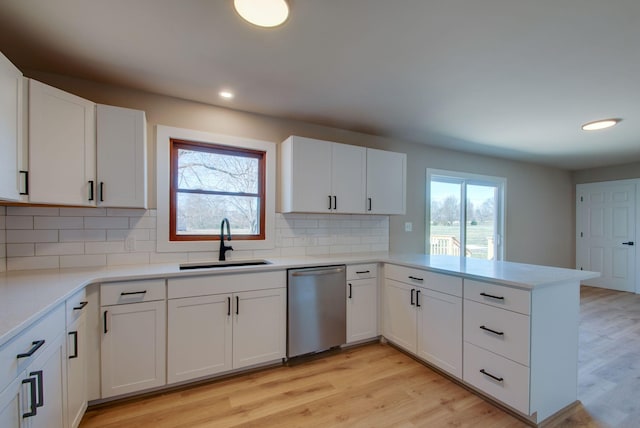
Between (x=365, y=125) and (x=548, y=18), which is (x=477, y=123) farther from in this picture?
(x=548, y=18)

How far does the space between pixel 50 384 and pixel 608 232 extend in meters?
8.04

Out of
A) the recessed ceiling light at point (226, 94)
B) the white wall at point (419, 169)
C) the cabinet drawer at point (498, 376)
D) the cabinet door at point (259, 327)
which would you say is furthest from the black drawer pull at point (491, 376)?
the recessed ceiling light at point (226, 94)

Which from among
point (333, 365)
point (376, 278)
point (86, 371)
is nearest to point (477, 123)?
point (376, 278)

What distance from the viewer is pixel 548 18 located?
1520 mm

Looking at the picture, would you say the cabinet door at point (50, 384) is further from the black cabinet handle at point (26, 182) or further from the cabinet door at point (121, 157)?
the cabinet door at point (121, 157)

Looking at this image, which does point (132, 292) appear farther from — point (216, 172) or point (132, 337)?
point (216, 172)

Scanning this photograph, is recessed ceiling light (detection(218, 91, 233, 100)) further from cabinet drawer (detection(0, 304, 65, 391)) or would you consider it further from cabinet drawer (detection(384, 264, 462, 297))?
cabinet drawer (detection(384, 264, 462, 297))

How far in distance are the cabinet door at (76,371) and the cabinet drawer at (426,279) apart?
2441mm

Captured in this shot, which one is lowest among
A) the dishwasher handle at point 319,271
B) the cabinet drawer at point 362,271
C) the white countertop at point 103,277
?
the cabinet drawer at point 362,271

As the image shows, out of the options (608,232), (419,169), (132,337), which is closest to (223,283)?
(132,337)

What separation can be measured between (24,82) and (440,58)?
8.67 ft

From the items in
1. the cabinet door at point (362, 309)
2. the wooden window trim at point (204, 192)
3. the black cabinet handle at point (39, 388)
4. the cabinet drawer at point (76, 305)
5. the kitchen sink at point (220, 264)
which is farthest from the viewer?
the cabinet door at point (362, 309)

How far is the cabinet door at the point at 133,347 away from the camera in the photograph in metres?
1.87

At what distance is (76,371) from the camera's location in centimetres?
164
